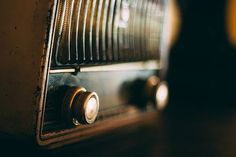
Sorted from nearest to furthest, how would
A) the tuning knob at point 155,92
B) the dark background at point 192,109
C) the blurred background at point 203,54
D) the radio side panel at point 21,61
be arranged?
1. the radio side panel at point 21,61
2. the dark background at point 192,109
3. the tuning knob at point 155,92
4. the blurred background at point 203,54

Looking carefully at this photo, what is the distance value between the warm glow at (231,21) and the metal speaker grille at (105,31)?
856 millimetres

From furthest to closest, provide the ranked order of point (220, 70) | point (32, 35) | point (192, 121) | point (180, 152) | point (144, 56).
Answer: point (220, 70)
point (192, 121)
point (144, 56)
point (180, 152)
point (32, 35)

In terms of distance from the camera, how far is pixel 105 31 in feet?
3.19

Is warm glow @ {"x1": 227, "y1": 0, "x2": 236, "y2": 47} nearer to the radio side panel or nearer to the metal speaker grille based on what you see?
the metal speaker grille

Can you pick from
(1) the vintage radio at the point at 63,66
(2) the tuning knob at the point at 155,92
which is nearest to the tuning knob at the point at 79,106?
(1) the vintage radio at the point at 63,66

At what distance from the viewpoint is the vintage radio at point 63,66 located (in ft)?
2.40

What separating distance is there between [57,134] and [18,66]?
18 cm

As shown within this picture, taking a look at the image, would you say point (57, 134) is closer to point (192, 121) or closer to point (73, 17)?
point (73, 17)

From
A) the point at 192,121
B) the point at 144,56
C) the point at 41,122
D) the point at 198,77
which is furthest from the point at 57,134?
the point at 198,77

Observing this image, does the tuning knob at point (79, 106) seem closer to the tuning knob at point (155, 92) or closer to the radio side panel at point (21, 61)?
the radio side panel at point (21, 61)

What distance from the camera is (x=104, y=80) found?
3.30ft

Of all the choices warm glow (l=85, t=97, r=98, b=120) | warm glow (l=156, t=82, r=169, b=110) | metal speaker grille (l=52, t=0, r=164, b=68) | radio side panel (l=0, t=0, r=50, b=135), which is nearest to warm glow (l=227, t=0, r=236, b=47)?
metal speaker grille (l=52, t=0, r=164, b=68)

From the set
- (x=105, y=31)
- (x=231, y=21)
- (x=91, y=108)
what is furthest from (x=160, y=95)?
(x=231, y=21)

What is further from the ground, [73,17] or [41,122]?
[73,17]
